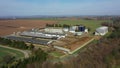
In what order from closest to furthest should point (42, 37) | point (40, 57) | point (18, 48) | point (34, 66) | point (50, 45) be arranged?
1. point (34, 66)
2. point (40, 57)
3. point (18, 48)
4. point (50, 45)
5. point (42, 37)

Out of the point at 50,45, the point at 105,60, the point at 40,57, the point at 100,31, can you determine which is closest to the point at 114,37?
the point at 100,31

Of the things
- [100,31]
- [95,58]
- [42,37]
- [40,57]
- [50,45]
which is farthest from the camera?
[100,31]

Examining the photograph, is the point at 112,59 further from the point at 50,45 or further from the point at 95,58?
the point at 50,45

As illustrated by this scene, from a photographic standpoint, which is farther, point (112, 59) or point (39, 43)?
point (39, 43)

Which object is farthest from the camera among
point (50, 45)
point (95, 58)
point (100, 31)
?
point (100, 31)

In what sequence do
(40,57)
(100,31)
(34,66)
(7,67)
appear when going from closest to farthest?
(34,66), (7,67), (40,57), (100,31)

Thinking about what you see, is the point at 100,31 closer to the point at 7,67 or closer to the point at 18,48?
the point at 18,48

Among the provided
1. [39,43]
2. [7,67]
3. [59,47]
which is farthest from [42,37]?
[7,67]

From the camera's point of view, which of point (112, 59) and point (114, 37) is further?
point (114, 37)
